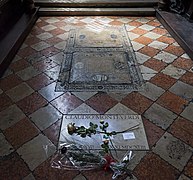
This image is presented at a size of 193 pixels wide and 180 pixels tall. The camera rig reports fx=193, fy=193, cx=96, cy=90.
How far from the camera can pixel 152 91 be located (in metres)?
1.87

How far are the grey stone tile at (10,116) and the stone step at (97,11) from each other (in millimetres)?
2538

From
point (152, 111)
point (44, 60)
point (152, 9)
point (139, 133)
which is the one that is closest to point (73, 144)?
point (139, 133)

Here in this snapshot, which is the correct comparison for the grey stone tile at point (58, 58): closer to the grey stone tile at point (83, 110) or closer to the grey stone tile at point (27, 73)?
the grey stone tile at point (27, 73)

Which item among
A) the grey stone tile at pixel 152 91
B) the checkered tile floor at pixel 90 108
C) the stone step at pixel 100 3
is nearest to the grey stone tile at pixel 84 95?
the checkered tile floor at pixel 90 108

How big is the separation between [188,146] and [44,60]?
1.80 m

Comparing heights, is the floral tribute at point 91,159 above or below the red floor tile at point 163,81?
below

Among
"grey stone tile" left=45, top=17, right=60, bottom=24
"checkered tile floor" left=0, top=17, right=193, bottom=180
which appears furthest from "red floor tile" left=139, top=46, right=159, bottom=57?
"grey stone tile" left=45, top=17, right=60, bottom=24

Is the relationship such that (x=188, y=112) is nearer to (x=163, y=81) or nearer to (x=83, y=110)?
(x=163, y=81)

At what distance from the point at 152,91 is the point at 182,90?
11.6 inches

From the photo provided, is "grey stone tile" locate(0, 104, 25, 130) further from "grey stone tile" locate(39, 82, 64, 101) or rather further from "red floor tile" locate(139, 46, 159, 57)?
"red floor tile" locate(139, 46, 159, 57)

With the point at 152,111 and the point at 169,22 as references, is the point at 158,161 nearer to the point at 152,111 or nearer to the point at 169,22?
the point at 152,111

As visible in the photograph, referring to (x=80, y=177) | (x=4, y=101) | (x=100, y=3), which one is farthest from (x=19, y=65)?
(x=100, y=3)

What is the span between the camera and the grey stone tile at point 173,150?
50.0 inches

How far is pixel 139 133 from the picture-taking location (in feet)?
4.76
